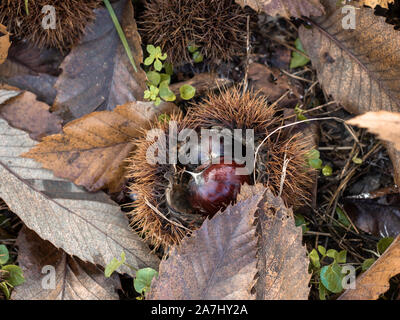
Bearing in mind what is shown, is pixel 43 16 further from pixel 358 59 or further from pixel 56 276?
pixel 358 59

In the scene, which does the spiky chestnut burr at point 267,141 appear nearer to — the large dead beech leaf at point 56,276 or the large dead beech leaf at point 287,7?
the large dead beech leaf at point 287,7

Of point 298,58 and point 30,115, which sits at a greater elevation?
point 298,58

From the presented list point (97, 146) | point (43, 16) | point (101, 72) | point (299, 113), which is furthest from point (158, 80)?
point (299, 113)

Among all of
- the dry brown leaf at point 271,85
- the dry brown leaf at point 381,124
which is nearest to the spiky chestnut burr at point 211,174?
the dry brown leaf at point 271,85

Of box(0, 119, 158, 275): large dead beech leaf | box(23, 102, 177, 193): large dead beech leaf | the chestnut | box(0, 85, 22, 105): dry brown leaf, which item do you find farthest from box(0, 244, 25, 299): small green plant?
the chestnut

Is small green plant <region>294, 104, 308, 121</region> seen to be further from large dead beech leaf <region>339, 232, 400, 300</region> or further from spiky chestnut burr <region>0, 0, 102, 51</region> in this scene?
spiky chestnut burr <region>0, 0, 102, 51</region>
